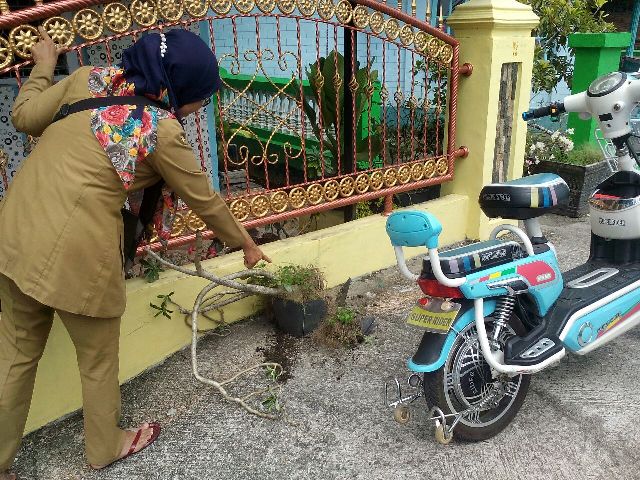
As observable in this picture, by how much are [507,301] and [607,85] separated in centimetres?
118

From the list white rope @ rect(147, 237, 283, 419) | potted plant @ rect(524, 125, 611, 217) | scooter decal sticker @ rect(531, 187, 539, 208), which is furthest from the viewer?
potted plant @ rect(524, 125, 611, 217)

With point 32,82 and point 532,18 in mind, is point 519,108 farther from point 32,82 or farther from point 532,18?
point 32,82

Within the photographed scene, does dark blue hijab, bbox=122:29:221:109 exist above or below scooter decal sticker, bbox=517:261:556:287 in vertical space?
above

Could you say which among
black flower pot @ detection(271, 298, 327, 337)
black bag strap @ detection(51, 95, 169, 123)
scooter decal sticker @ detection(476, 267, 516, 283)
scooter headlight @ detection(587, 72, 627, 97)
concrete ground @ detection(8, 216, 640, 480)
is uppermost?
black bag strap @ detection(51, 95, 169, 123)

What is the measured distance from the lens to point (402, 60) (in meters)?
7.13

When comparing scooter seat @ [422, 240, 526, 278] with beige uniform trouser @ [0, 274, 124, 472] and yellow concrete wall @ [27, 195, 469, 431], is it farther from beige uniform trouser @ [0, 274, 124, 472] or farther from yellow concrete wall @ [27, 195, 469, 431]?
yellow concrete wall @ [27, 195, 469, 431]

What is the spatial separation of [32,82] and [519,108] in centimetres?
360

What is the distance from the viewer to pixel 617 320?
8.98ft

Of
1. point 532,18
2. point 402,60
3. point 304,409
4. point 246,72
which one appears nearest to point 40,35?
point 304,409

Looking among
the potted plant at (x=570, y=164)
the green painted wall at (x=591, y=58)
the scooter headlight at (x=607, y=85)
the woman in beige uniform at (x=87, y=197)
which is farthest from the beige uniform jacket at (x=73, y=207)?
the green painted wall at (x=591, y=58)

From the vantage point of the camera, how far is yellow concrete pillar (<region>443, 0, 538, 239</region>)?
4125mm

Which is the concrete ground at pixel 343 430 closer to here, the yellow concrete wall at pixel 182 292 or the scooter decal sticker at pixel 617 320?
the yellow concrete wall at pixel 182 292

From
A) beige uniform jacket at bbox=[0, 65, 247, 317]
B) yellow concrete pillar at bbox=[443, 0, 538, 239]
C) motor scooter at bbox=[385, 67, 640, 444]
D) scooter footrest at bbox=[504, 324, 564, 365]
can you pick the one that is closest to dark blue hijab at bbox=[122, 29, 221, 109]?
beige uniform jacket at bbox=[0, 65, 247, 317]

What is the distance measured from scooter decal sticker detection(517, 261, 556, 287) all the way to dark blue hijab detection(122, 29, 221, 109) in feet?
4.82
